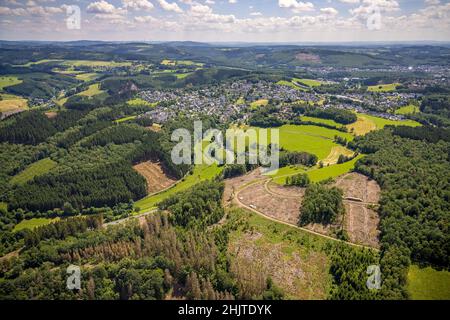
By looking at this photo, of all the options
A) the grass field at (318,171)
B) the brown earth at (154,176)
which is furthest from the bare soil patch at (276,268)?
the brown earth at (154,176)

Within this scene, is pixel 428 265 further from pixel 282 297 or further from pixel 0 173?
pixel 0 173

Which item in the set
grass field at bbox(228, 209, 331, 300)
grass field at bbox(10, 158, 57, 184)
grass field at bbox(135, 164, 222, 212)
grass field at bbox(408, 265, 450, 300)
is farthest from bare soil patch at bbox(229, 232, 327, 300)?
grass field at bbox(10, 158, 57, 184)

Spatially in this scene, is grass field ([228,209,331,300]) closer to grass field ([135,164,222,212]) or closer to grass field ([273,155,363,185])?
grass field ([273,155,363,185])

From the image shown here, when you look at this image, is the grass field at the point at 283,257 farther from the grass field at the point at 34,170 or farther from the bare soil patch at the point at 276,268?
the grass field at the point at 34,170

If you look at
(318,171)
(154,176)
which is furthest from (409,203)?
(154,176)

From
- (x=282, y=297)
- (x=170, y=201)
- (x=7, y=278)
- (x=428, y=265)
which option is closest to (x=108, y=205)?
(x=170, y=201)

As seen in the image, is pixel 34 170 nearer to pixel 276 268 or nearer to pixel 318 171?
pixel 276 268

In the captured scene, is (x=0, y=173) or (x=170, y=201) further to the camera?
(x=0, y=173)
